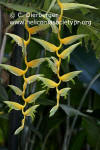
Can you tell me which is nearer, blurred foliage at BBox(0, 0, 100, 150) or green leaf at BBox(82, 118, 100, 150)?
blurred foliage at BBox(0, 0, 100, 150)

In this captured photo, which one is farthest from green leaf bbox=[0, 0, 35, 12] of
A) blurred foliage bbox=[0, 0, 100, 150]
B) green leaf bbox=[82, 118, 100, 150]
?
green leaf bbox=[82, 118, 100, 150]

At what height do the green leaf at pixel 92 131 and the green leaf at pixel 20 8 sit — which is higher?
the green leaf at pixel 20 8

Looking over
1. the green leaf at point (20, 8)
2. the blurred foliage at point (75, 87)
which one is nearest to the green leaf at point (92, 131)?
the blurred foliage at point (75, 87)

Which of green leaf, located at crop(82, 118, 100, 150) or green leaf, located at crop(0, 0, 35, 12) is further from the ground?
green leaf, located at crop(0, 0, 35, 12)

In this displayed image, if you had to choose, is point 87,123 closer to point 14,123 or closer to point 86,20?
point 14,123

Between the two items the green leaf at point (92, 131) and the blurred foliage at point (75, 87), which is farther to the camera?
the green leaf at point (92, 131)

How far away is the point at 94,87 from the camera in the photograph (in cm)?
88

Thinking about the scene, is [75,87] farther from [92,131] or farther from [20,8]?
[20,8]

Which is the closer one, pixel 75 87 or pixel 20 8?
pixel 20 8

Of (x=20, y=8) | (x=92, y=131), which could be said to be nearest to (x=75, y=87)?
(x=92, y=131)

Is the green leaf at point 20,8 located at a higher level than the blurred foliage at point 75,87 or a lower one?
higher

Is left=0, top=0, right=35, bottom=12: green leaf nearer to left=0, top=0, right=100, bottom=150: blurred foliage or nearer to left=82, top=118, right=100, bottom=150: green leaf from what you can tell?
left=0, top=0, right=100, bottom=150: blurred foliage

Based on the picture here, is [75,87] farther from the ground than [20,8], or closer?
closer

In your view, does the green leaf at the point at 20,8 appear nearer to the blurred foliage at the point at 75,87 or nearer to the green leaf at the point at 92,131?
the blurred foliage at the point at 75,87
